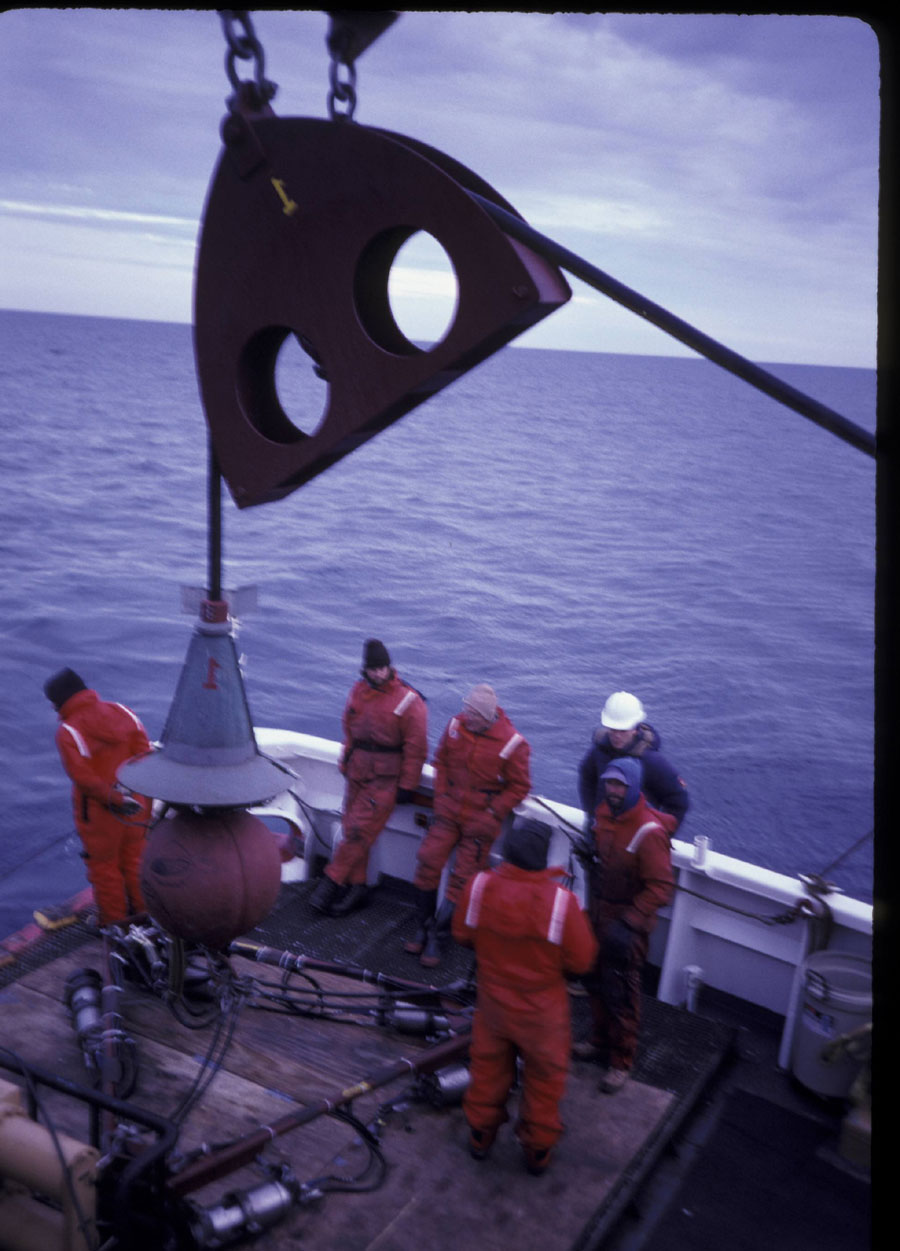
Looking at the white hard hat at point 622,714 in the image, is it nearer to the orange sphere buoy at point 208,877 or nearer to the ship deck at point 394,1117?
the ship deck at point 394,1117

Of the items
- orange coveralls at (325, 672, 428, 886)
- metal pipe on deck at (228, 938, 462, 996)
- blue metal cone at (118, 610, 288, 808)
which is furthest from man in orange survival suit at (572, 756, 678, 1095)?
blue metal cone at (118, 610, 288, 808)

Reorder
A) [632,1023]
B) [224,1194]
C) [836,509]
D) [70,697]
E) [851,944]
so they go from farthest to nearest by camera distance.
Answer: [836,509] → [70,697] → [851,944] → [632,1023] → [224,1194]

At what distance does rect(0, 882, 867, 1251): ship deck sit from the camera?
4.27 meters

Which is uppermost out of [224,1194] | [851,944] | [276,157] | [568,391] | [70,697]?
[568,391]

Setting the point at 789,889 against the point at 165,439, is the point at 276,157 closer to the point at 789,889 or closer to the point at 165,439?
the point at 789,889

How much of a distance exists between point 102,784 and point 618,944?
9.97ft

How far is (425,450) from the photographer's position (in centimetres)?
7275

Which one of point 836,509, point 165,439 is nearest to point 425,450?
point 165,439

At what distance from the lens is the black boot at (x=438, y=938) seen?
6340 mm

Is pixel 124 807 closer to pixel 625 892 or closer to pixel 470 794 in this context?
pixel 470 794

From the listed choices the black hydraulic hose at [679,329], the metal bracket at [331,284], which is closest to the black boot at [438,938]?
the metal bracket at [331,284]

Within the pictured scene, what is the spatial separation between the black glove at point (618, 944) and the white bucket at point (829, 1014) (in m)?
1.00

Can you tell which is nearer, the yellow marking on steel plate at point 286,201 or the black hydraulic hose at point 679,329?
the black hydraulic hose at point 679,329

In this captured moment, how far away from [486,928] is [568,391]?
152837mm
